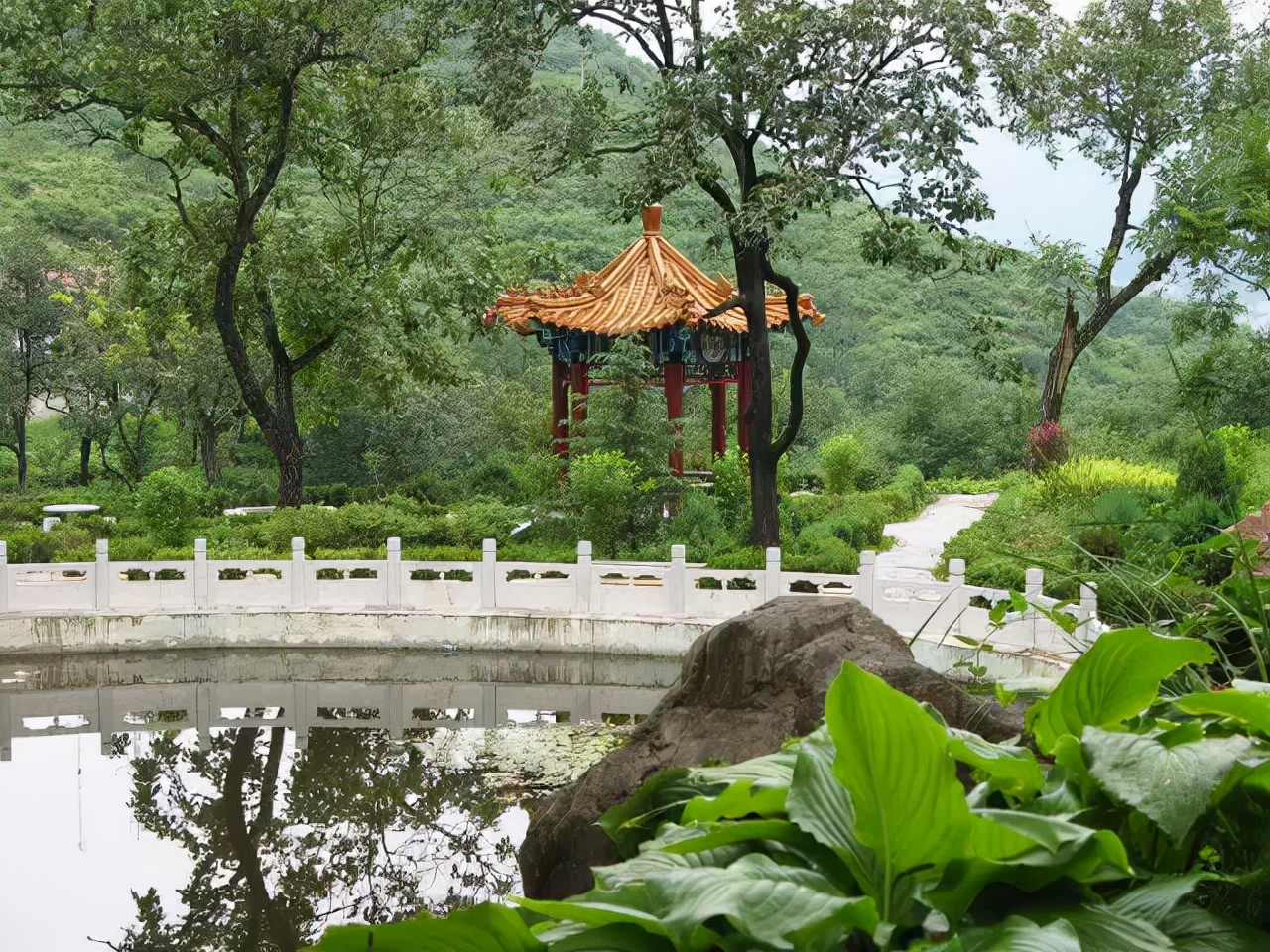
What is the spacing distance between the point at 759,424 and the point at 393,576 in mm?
3946

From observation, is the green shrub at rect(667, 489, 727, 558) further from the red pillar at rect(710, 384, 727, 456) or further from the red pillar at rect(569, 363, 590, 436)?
the red pillar at rect(710, 384, 727, 456)

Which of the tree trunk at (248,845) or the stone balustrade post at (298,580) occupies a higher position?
the stone balustrade post at (298,580)

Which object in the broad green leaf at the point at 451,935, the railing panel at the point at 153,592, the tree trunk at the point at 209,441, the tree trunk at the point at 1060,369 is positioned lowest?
the railing panel at the point at 153,592

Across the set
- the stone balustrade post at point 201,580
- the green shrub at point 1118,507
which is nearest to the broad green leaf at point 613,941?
the green shrub at point 1118,507

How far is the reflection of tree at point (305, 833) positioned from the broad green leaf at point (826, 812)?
4941 mm

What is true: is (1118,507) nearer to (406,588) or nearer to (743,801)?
(406,588)

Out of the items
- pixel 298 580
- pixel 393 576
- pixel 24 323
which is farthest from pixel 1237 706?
pixel 24 323

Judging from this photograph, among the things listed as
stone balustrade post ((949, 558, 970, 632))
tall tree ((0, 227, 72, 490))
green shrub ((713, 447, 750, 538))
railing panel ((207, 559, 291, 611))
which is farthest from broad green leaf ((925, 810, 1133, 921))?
tall tree ((0, 227, 72, 490))

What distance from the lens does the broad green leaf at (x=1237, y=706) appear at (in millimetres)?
1390

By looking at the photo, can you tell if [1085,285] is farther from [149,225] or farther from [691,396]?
[149,225]

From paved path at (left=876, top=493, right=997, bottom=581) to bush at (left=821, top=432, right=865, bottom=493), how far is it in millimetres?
1250

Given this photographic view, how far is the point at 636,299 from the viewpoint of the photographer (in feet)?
51.0

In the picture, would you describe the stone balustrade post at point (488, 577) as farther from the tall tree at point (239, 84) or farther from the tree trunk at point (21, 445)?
the tree trunk at point (21, 445)

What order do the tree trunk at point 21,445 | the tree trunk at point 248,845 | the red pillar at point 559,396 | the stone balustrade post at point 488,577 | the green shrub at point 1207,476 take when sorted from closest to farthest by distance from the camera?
the tree trunk at point 248,845, the green shrub at point 1207,476, the stone balustrade post at point 488,577, the red pillar at point 559,396, the tree trunk at point 21,445
